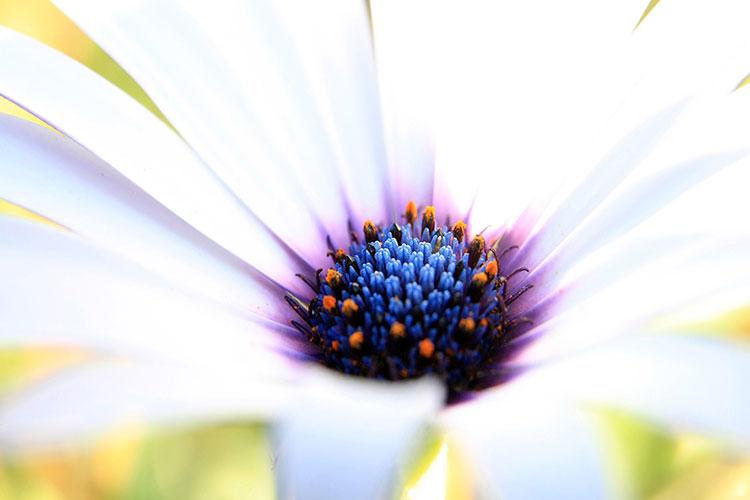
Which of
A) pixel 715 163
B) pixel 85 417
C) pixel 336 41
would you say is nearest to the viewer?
pixel 85 417

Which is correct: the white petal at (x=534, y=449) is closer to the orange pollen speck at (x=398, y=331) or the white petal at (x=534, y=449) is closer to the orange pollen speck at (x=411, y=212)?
the orange pollen speck at (x=398, y=331)

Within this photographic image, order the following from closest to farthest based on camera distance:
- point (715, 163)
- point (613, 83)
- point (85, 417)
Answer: point (85, 417) → point (715, 163) → point (613, 83)

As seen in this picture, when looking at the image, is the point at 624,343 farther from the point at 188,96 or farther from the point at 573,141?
the point at 188,96

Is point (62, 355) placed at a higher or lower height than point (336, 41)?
lower

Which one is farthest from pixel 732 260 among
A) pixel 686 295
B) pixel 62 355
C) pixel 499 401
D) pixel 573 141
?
pixel 62 355

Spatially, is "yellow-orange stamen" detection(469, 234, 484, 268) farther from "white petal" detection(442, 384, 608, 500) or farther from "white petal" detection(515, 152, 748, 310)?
"white petal" detection(442, 384, 608, 500)

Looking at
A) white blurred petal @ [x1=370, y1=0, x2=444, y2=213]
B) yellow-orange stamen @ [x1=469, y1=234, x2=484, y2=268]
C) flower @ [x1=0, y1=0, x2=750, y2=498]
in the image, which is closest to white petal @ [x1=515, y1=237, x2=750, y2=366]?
flower @ [x1=0, y1=0, x2=750, y2=498]

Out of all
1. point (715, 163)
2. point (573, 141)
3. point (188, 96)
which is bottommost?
point (715, 163)

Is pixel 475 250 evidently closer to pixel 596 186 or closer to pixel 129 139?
pixel 596 186
